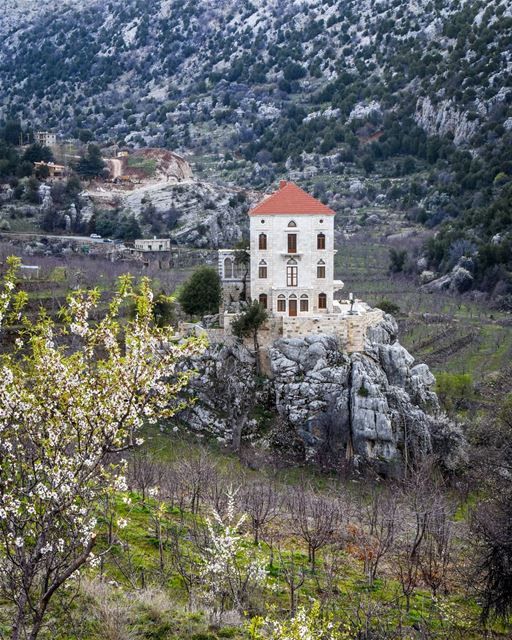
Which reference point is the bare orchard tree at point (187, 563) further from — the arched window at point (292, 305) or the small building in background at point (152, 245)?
the small building in background at point (152, 245)

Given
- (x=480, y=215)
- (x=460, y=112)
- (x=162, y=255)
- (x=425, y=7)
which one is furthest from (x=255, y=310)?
(x=425, y=7)

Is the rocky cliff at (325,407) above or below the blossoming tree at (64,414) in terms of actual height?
below

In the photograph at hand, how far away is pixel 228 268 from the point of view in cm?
5109

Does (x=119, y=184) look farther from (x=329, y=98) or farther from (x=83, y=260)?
(x=329, y=98)

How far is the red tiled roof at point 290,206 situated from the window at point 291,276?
11.1ft

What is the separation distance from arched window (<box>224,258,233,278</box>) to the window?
4590 mm

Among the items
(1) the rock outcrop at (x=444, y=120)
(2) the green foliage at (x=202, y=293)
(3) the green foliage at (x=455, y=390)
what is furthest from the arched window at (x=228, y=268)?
(1) the rock outcrop at (x=444, y=120)

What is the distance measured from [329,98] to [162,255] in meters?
94.4

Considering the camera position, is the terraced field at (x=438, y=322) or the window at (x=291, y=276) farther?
the terraced field at (x=438, y=322)

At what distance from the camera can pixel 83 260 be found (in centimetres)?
7456

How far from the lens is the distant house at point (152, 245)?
8406cm

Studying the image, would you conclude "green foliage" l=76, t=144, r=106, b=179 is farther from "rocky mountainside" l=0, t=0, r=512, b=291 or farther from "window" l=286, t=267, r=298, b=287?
"window" l=286, t=267, r=298, b=287

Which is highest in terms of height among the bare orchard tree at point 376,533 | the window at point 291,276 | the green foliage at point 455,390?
the window at point 291,276

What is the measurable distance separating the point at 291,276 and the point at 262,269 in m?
1.85
